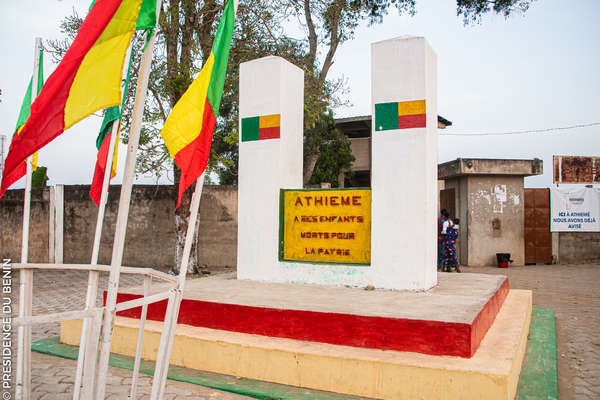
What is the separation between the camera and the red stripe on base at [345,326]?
3256 mm

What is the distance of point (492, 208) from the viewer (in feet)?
44.5

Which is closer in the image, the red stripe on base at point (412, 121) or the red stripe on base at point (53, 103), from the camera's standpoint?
the red stripe on base at point (53, 103)

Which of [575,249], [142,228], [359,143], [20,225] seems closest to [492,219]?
[575,249]

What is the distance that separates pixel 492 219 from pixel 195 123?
12.9 m

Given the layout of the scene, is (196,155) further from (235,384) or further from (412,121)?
(412,121)

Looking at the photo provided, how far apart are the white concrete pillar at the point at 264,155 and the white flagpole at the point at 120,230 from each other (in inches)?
153

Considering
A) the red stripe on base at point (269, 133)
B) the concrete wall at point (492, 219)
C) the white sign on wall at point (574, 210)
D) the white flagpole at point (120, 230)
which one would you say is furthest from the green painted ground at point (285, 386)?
the white sign on wall at point (574, 210)

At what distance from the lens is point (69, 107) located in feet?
6.03

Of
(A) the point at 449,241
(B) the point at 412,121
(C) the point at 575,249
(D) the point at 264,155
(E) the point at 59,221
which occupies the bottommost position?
(C) the point at 575,249

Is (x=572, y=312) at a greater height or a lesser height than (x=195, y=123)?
lesser

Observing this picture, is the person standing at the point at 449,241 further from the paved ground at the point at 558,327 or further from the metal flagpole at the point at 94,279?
the metal flagpole at the point at 94,279

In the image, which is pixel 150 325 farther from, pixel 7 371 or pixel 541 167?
pixel 541 167

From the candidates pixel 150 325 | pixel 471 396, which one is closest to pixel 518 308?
pixel 471 396

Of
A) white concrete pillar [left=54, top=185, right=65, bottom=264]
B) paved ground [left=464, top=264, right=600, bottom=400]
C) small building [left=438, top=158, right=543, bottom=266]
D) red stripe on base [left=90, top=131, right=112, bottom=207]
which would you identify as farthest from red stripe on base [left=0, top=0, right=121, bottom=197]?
small building [left=438, top=158, right=543, bottom=266]
